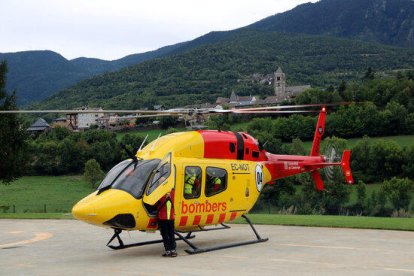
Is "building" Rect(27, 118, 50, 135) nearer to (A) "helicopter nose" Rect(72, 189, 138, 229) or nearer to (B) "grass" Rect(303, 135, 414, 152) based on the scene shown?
(B) "grass" Rect(303, 135, 414, 152)

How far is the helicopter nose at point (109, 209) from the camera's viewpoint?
12648mm

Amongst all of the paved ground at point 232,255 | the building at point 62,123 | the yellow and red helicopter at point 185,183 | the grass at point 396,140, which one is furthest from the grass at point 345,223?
the building at point 62,123

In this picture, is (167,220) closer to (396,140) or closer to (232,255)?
(232,255)

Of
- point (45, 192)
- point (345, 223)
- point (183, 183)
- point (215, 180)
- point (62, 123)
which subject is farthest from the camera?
point (62, 123)

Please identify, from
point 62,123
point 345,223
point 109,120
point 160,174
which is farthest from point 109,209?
point 62,123

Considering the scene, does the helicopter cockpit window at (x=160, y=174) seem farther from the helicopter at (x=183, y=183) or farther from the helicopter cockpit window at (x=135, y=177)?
the helicopter cockpit window at (x=135, y=177)

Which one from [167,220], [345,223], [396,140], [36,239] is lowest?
[396,140]

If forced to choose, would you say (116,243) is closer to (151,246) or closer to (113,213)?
(151,246)

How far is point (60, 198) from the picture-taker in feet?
204

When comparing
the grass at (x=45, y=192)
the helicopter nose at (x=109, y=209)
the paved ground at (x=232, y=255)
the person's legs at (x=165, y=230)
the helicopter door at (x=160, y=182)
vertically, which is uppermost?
the helicopter door at (x=160, y=182)

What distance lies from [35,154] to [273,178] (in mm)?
70090

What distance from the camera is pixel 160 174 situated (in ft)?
44.1

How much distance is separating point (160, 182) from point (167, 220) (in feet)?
2.93

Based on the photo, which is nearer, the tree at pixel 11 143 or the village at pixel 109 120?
the village at pixel 109 120
